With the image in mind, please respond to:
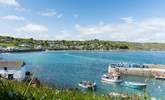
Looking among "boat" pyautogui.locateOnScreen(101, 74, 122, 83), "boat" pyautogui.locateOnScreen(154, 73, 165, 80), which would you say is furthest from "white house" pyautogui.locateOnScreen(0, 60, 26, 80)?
"boat" pyautogui.locateOnScreen(154, 73, 165, 80)

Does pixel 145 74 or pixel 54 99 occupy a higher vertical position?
pixel 54 99

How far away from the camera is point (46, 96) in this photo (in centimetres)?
556

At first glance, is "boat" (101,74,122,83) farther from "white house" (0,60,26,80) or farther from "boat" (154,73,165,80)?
"white house" (0,60,26,80)

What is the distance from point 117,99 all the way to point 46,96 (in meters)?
1.37

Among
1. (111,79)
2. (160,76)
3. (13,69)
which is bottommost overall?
(160,76)

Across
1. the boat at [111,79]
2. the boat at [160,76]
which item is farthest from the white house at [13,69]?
the boat at [160,76]

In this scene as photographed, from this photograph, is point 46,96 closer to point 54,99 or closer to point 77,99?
point 54,99

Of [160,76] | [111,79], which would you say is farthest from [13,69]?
[160,76]

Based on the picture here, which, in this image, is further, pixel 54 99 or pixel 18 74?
pixel 18 74

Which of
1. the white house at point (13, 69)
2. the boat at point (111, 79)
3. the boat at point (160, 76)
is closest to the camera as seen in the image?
the white house at point (13, 69)

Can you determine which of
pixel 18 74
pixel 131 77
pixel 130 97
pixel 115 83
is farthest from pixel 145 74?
pixel 130 97

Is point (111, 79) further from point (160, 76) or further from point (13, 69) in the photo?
point (13, 69)

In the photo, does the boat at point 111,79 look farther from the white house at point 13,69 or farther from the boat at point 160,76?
the white house at point 13,69

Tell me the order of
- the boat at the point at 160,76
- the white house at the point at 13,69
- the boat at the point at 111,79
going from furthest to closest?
the boat at the point at 160,76 → the boat at the point at 111,79 → the white house at the point at 13,69
